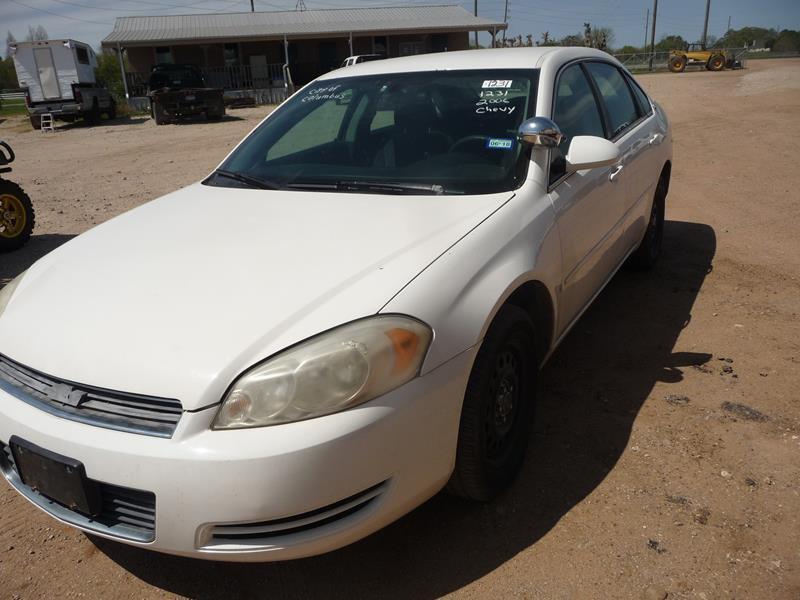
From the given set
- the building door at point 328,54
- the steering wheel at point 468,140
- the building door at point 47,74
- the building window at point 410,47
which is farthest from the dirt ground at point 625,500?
the building window at point 410,47

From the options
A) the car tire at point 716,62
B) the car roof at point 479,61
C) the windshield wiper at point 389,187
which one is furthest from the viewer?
the car tire at point 716,62

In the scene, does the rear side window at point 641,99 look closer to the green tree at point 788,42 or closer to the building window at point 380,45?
the building window at point 380,45

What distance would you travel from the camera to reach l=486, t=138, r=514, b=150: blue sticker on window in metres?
2.83

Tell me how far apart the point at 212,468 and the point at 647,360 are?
2.64m

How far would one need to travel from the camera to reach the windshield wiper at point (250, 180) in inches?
121

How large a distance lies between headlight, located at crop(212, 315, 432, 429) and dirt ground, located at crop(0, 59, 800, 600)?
75 centimetres

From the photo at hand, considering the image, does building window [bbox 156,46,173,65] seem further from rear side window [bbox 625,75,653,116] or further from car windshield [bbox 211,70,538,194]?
car windshield [bbox 211,70,538,194]

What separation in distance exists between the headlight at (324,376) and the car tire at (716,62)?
116 ft

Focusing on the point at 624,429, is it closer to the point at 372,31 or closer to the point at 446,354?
the point at 446,354

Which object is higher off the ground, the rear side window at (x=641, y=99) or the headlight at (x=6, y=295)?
the rear side window at (x=641, y=99)

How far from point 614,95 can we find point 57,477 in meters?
3.61

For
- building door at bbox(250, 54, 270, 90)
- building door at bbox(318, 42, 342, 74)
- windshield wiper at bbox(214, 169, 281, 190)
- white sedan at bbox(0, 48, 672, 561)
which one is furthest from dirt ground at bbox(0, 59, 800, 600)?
building door at bbox(318, 42, 342, 74)

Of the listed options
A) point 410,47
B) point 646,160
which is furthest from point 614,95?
point 410,47

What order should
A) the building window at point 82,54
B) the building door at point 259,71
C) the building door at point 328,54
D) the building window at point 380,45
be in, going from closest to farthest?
the building window at point 82,54, the building door at point 259,71, the building door at point 328,54, the building window at point 380,45
